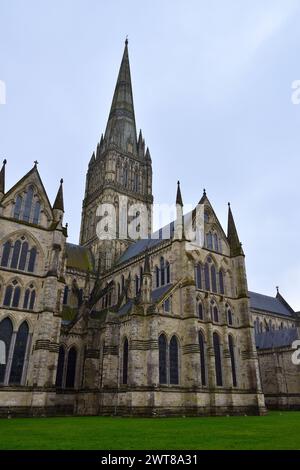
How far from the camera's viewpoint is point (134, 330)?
29172mm

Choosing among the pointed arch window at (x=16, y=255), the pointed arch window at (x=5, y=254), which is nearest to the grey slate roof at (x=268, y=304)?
the pointed arch window at (x=16, y=255)

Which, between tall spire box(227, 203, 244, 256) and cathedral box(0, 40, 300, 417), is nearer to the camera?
cathedral box(0, 40, 300, 417)

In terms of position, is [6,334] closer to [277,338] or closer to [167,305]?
[167,305]

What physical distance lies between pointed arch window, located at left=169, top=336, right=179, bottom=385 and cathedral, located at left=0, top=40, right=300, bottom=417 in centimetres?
8

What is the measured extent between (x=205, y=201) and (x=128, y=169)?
945 inches

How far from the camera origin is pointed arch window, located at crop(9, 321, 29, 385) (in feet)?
92.6

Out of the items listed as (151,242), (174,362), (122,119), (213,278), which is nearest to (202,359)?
(174,362)

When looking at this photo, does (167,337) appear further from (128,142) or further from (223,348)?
(128,142)

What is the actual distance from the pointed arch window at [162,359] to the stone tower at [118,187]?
20681 millimetres

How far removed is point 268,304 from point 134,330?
40257mm

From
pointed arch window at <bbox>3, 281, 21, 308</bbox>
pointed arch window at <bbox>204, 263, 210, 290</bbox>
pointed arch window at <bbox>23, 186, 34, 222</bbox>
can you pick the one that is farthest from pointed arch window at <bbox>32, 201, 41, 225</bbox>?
pointed arch window at <bbox>204, 263, 210, 290</bbox>

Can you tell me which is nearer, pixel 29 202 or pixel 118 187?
pixel 29 202

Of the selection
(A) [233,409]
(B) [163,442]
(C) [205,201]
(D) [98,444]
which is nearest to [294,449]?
(B) [163,442]

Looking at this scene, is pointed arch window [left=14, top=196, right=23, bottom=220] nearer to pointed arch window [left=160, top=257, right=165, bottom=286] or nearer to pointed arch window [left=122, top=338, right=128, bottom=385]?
pointed arch window [left=160, top=257, right=165, bottom=286]
